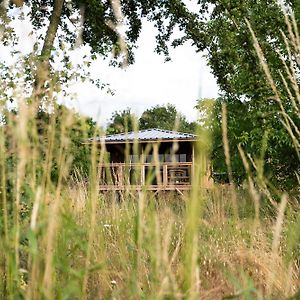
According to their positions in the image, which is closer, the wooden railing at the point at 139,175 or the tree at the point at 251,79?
the wooden railing at the point at 139,175

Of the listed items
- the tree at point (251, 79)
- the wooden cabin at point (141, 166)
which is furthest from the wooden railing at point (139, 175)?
the tree at point (251, 79)

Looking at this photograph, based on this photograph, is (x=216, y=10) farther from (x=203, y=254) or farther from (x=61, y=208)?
(x=61, y=208)

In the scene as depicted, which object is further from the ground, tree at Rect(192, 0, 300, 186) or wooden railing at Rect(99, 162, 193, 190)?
tree at Rect(192, 0, 300, 186)

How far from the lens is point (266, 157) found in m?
12.4

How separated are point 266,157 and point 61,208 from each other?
35.8 ft

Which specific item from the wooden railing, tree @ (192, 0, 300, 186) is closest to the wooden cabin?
the wooden railing

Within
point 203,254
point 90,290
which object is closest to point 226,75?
point 203,254

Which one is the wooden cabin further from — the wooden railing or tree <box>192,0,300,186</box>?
tree <box>192,0,300,186</box>

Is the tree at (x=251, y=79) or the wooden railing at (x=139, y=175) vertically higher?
the tree at (x=251, y=79)

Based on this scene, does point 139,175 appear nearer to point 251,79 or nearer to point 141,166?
point 141,166

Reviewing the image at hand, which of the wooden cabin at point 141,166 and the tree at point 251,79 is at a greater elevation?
the tree at point 251,79

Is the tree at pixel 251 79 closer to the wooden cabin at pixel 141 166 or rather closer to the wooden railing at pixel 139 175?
the wooden cabin at pixel 141 166

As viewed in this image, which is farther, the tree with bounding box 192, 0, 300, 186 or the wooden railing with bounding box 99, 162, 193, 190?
the tree with bounding box 192, 0, 300, 186

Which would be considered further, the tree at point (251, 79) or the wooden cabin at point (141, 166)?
the tree at point (251, 79)
